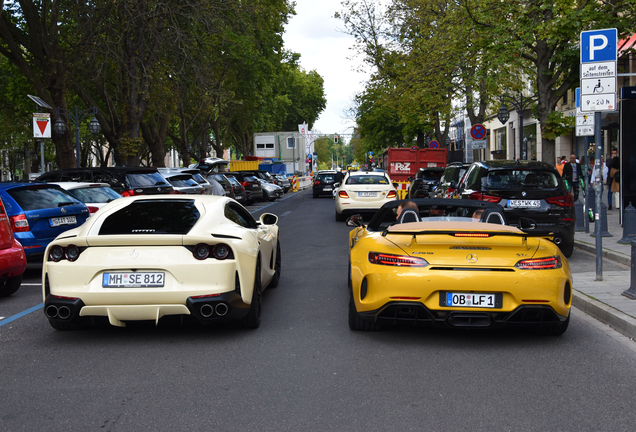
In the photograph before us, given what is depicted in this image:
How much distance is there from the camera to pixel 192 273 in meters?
5.82

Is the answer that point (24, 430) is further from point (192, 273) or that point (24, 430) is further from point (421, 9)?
point (421, 9)

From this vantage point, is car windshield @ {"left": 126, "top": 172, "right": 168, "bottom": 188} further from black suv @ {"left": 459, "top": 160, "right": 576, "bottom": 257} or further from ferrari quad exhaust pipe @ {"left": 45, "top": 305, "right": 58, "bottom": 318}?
ferrari quad exhaust pipe @ {"left": 45, "top": 305, "right": 58, "bottom": 318}

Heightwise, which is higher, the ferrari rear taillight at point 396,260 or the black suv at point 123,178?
the black suv at point 123,178

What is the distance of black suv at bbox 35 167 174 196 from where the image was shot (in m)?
15.3

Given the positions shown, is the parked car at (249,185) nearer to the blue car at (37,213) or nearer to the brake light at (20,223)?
the blue car at (37,213)

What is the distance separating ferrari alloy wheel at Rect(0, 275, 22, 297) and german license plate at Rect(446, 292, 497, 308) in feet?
19.3

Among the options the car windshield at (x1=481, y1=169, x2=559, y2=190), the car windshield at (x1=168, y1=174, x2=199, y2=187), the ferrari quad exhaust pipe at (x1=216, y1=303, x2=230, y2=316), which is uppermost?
the car windshield at (x1=481, y1=169, x2=559, y2=190)

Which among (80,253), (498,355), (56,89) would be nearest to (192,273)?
(80,253)

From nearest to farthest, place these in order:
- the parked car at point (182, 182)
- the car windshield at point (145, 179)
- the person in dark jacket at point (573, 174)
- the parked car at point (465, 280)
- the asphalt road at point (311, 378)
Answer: the asphalt road at point (311, 378) → the parked car at point (465, 280) → the car windshield at point (145, 179) → the parked car at point (182, 182) → the person in dark jacket at point (573, 174)

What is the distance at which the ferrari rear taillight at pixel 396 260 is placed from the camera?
5684mm

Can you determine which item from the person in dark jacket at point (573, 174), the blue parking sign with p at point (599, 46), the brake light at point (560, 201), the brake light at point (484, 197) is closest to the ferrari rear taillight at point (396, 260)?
the blue parking sign with p at point (599, 46)

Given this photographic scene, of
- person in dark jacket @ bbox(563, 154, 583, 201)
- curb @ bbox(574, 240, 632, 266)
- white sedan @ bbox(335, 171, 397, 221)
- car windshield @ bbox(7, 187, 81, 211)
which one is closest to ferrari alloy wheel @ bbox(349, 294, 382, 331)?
curb @ bbox(574, 240, 632, 266)

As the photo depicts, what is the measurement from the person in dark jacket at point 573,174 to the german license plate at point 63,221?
15896 mm

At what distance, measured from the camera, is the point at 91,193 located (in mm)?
13273
